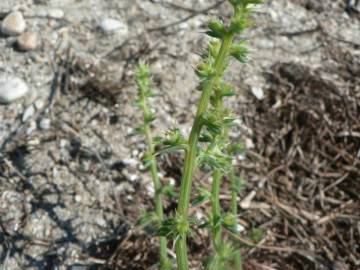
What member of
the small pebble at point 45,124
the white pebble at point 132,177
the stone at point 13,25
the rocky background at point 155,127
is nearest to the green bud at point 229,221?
the rocky background at point 155,127

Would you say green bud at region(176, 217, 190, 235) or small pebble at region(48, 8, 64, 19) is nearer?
green bud at region(176, 217, 190, 235)

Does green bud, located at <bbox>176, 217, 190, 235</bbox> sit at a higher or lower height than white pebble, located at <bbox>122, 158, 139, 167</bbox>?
higher

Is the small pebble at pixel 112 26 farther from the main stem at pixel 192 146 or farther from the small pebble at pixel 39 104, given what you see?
the main stem at pixel 192 146

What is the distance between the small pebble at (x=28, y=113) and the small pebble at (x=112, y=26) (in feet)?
2.97

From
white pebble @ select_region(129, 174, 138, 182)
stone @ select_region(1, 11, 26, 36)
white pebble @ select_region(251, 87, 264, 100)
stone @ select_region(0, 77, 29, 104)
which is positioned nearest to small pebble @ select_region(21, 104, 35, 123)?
stone @ select_region(0, 77, 29, 104)

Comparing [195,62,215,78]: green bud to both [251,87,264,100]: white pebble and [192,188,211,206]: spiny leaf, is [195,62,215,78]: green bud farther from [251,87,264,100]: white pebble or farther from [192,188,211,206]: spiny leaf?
[251,87,264,100]: white pebble

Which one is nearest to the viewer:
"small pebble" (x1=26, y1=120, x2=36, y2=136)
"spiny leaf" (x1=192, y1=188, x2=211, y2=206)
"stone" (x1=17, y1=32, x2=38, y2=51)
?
"spiny leaf" (x1=192, y1=188, x2=211, y2=206)

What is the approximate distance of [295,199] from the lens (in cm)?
387

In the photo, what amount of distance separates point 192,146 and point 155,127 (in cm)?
177

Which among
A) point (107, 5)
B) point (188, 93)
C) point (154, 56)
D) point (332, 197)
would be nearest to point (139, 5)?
point (107, 5)

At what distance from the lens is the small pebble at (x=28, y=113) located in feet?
12.9

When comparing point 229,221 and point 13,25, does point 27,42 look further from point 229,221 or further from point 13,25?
point 229,221

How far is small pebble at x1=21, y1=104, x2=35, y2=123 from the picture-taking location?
12.9 feet

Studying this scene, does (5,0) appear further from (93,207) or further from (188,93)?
(93,207)
